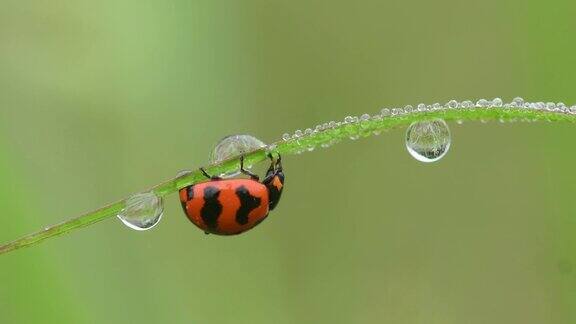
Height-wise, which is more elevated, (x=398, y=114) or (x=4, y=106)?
(x=4, y=106)

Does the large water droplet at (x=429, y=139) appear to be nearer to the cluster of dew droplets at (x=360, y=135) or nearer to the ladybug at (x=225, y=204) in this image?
the cluster of dew droplets at (x=360, y=135)

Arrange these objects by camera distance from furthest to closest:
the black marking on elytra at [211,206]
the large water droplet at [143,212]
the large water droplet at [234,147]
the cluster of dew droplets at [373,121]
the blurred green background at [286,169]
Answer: the blurred green background at [286,169] → the black marking on elytra at [211,206] → the large water droplet at [234,147] → the large water droplet at [143,212] → the cluster of dew droplets at [373,121]

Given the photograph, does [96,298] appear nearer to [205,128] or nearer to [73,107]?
[205,128]

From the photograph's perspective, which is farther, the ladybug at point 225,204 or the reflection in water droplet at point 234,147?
the ladybug at point 225,204

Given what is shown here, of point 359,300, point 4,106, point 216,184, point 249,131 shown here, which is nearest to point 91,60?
point 4,106

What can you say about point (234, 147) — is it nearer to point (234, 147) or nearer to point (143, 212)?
point (234, 147)

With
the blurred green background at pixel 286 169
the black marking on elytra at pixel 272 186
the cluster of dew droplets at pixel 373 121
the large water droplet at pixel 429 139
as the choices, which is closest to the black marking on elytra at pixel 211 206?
the black marking on elytra at pixel 272 186

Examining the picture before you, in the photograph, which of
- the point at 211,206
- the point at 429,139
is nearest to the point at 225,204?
the point at 211,206

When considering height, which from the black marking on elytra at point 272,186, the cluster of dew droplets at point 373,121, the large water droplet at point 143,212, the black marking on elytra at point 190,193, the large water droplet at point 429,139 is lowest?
the cluster of dew droplets at point 373,121
